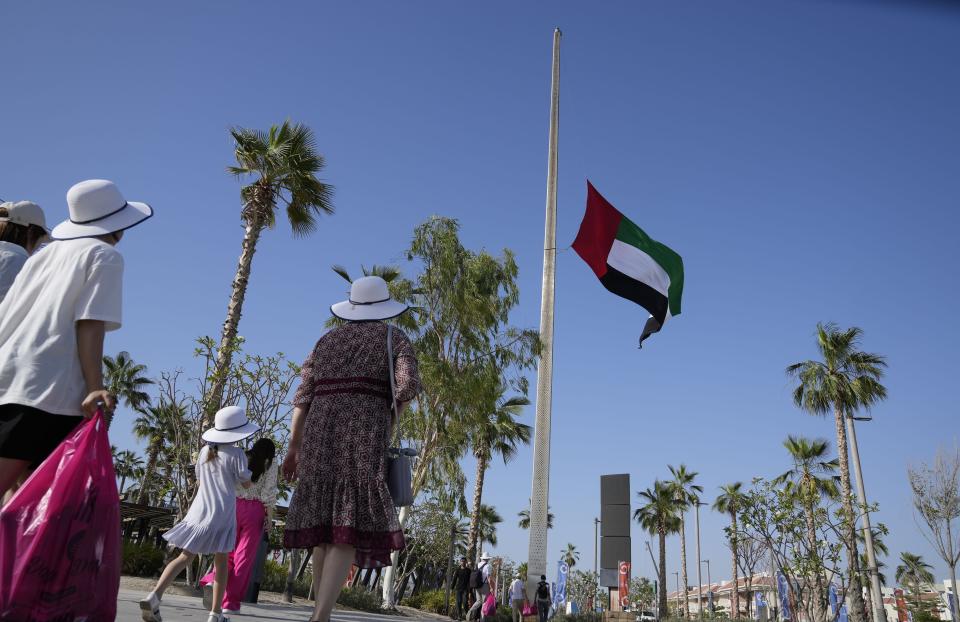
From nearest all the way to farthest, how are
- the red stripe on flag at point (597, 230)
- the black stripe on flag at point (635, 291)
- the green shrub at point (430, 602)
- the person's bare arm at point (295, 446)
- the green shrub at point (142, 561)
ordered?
the person's bare arm at point (295, 446) → the red stripe on flag at point (597, 230) → the black stripe on flag at point (635, 291) → the green shrub at point (142, 561) → the green shrub at point (430, 602)

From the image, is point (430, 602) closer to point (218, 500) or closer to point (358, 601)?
point (358, 601)

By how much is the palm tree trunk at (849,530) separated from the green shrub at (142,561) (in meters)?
17.1

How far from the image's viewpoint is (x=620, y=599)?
63.4 feet

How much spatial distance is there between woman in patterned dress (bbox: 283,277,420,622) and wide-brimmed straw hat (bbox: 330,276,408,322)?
0.08 m

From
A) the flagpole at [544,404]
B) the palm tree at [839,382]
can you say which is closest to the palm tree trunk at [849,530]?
the palm tree at [839,382]

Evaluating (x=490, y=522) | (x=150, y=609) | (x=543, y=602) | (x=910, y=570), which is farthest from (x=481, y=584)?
(x=910, y=570)

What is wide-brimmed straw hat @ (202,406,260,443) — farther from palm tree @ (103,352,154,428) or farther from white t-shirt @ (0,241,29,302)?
palm tree @ (103,352,154,428)

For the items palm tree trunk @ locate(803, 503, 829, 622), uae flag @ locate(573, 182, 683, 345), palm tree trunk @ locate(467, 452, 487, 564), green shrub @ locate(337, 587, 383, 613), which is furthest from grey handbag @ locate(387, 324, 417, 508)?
palm tree trunk @ locate(467, 452, 487, 564)

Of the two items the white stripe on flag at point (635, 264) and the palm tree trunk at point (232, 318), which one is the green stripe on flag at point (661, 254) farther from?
the palm tree trunk at point (232, 318)

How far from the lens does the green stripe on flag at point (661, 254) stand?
13195 millimetres

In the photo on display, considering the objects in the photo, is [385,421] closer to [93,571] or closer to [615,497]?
[93,571]

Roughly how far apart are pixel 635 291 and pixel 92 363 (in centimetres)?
1122

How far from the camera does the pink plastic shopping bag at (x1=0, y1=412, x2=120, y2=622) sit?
2332mm

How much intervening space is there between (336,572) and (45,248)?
2067mm
